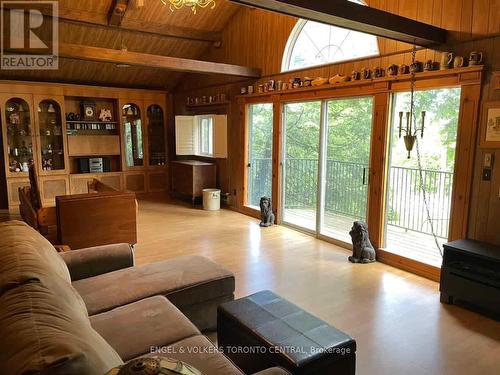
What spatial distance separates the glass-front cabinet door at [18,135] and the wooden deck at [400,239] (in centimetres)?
557

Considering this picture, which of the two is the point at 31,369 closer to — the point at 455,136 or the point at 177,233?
the point at 455,136

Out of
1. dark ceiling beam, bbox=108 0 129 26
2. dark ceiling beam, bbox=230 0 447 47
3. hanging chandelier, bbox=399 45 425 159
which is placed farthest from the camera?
dark ceiling beam, bbox=108 0 129 26

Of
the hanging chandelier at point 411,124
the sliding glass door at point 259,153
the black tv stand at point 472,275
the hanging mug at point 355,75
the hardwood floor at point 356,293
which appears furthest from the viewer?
the sliding glass door at point 259,153

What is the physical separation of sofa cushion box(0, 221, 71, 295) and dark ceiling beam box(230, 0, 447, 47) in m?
1.87

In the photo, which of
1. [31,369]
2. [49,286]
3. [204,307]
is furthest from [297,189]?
[31,369]

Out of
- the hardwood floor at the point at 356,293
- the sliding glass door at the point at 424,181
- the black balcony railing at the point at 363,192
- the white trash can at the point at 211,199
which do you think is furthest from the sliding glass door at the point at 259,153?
the sliding glass door at the point at 424,181

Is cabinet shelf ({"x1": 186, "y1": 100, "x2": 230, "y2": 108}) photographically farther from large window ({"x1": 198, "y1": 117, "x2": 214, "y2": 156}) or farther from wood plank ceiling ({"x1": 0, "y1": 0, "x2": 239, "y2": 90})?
wood plank ceiling ({"x1": 0, "y1": 0, "x2": 239, "y2": 90})

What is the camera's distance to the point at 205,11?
6441 mm

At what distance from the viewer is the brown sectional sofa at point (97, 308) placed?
99 centimetres

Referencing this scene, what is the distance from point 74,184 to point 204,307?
6.09 m

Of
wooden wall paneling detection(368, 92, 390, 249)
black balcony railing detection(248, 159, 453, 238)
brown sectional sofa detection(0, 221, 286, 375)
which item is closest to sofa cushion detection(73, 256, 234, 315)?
brown sectional sofa detection(0, 221, 286, 375)

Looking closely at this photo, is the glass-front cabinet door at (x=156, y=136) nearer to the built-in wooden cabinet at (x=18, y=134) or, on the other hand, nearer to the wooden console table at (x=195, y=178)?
the wooden console table at (x=195, y=178)

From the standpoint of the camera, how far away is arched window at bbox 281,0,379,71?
440 cm

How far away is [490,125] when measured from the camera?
321 cm
